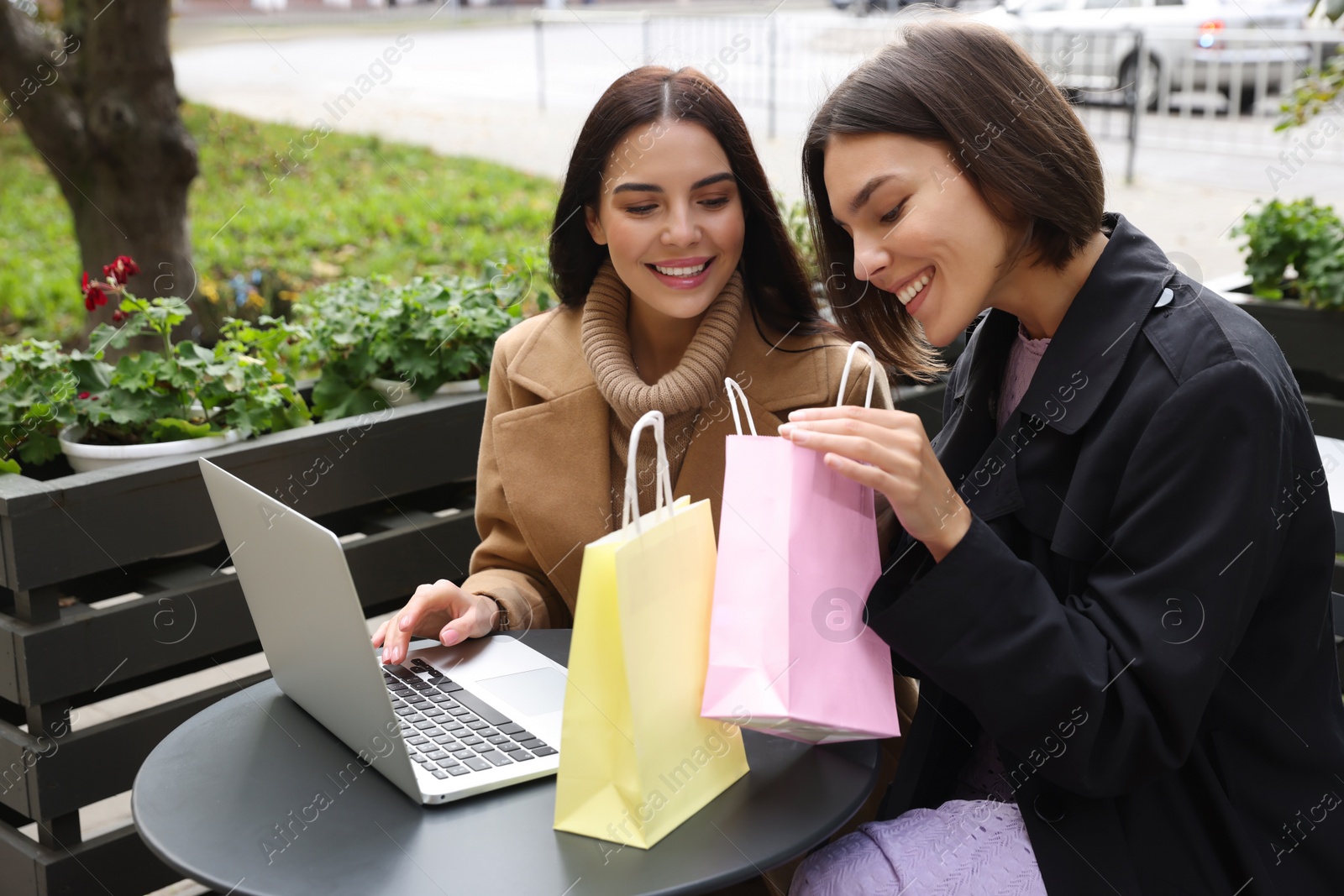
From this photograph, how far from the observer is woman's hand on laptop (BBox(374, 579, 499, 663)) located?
75.7 inches

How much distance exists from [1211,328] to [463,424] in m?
1.83

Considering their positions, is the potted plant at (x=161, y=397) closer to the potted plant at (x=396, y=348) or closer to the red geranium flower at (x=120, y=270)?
the red geranium flower at (x=120, y=270)

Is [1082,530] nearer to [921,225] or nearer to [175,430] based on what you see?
[921,225]

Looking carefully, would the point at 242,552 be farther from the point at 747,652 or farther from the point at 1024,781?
the point at 1024,781

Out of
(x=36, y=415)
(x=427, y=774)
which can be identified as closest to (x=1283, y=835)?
(x=427, y=774)

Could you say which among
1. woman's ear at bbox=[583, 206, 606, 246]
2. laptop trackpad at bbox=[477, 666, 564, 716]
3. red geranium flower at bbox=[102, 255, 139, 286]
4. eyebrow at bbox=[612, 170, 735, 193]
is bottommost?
laptop trackpad at bbox=[477, 666, 564, 716]

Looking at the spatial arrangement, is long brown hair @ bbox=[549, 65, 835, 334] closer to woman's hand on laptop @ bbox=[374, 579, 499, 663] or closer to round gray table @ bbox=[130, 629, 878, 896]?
woman's hand on laptop @ bbox=[374, 579, 499, 663]

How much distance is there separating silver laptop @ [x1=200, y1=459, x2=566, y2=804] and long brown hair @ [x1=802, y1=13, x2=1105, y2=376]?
89cm

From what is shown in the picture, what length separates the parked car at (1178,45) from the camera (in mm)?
9508

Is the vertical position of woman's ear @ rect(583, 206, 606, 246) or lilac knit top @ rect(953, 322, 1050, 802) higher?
woman's ear @ rect(583, 206, 606, 246)

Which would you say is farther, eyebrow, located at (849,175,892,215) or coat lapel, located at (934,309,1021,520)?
coat lapel, located at (934,309,1021,520)

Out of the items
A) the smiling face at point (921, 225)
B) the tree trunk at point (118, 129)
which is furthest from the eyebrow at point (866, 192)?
the tree trunk at point (118, 129)

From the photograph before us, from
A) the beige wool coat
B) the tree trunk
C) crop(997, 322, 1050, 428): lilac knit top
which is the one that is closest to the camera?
crop(997, 322, 1050, 428): lilac knit top

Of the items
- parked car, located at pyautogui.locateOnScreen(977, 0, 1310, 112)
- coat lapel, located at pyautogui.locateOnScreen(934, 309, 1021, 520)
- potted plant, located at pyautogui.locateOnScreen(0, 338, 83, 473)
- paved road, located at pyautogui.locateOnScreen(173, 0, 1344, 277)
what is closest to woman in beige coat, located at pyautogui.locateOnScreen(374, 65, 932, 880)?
coat lapel, located at pyautogui.locateOnScreen(934, 309, 1021, 520)
